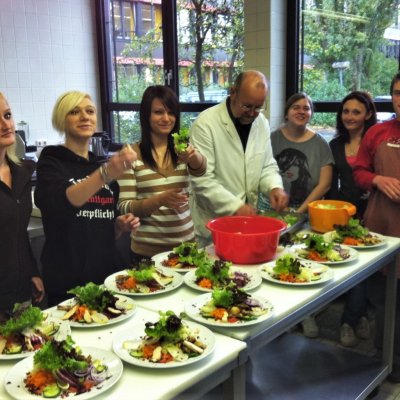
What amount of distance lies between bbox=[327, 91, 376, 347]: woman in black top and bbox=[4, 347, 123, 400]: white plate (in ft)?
6.53

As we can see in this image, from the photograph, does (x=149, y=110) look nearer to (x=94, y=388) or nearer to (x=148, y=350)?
(x=148, y=350)

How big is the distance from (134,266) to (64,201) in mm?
347

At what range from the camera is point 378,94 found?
3404 mm

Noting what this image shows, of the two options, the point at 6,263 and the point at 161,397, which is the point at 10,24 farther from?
the point at 161,397

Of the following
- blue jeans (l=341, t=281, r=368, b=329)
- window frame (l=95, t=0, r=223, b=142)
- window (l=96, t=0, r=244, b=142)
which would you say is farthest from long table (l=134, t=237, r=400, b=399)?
window frame (l=95, t=0, r=223, b=142)

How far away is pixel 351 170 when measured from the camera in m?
2.77

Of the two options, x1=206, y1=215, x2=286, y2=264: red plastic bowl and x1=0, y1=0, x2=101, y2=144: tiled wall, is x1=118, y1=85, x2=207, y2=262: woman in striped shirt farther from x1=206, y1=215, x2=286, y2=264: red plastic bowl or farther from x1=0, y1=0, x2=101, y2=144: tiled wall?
x1=0, y1=0, x2=101, y2=144: tiled wall

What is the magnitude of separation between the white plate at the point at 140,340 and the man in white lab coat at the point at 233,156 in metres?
0.99

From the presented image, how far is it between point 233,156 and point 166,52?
2.62m

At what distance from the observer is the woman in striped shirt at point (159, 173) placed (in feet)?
6.83

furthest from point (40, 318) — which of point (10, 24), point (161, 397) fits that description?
point (10, 24)

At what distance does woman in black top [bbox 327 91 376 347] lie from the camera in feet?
9.04

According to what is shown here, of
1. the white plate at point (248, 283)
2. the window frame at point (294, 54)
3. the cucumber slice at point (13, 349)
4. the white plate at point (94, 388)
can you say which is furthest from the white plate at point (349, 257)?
the window frame at point (294, 54)

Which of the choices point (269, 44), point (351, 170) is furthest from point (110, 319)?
point (269, 44)
